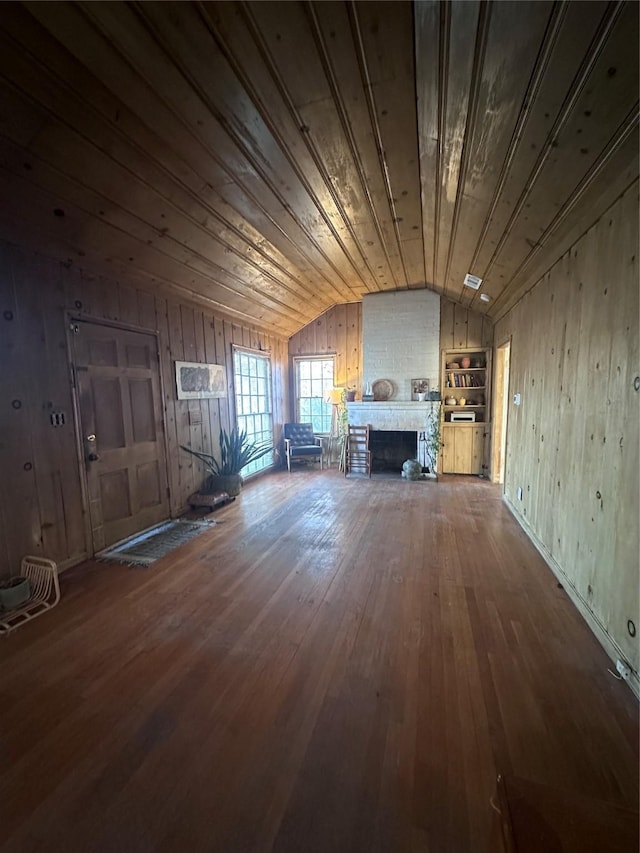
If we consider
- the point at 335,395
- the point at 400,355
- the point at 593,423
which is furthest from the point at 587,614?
the point at 335,395

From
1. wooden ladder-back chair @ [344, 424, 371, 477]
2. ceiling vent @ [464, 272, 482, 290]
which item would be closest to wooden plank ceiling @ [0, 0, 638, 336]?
ceiling vent @ [464, 272, 482, 290]

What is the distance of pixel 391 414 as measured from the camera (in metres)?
6.02

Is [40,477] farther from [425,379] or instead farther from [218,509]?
[425,379]

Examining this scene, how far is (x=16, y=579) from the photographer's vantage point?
7.75 ft

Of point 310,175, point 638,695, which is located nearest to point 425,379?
point 310,175

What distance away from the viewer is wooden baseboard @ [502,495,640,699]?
1.62 meters

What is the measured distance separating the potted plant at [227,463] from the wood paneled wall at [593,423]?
331cm

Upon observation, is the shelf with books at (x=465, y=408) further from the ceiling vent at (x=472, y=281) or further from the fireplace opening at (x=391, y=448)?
the ceiling vent at (x=472, y=281)

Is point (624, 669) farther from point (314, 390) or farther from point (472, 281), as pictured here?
point (314, 390)

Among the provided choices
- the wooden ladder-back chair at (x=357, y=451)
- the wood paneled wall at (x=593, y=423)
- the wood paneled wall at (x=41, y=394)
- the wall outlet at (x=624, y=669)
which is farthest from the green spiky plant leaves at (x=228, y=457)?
the wall outlet at (x=624, y=669)

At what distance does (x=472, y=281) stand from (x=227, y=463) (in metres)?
3.75

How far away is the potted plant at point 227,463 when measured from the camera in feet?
15.0

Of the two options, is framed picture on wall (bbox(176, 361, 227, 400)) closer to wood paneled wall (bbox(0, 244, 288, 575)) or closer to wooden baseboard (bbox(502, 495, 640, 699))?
wood paneled wall (bbox(0, 244, 288, 575))

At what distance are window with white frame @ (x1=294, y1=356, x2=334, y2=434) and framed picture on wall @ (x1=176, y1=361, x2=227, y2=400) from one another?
2.22m
